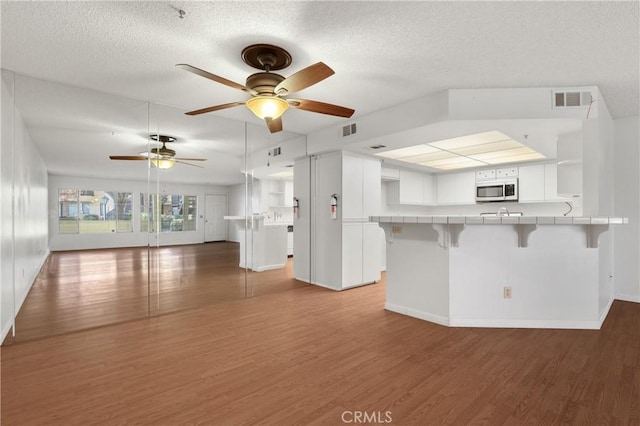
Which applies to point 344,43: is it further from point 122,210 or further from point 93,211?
point 93,211

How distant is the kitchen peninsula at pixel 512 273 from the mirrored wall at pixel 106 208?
9.37ft

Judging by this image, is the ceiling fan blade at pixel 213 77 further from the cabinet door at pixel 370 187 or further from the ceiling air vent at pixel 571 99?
the ceiling air vent at pixel 571 99

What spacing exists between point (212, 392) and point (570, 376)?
8.67ft

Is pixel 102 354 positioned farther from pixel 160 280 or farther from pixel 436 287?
pixel 436 287

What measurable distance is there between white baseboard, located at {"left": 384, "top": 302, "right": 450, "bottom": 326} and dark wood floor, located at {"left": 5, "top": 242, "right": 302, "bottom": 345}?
2.23 metres

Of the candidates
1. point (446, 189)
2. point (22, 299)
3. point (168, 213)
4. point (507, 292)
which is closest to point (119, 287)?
point (22, 299)

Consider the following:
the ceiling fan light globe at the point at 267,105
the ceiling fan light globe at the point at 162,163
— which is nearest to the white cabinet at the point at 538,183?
the ceiling fan light globe at the point at 267,105

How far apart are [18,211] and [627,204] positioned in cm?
775

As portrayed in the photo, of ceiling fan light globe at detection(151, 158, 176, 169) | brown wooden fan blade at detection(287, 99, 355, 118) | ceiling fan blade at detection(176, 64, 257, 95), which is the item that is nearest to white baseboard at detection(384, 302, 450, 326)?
brown wooden fan blade at detection(287, 99, 355, 118)

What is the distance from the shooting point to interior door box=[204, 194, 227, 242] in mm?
4562

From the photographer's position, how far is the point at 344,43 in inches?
105

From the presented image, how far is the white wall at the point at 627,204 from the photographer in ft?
14.8

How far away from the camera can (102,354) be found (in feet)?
9.24

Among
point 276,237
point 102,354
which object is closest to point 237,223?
point 276,237
